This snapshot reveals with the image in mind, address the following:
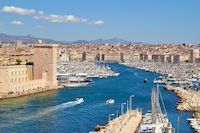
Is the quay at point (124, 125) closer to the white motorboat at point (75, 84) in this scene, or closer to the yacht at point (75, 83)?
the white motorboat at point (75, 84)

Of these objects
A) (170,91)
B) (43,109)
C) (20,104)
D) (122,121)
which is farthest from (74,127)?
(170,91)

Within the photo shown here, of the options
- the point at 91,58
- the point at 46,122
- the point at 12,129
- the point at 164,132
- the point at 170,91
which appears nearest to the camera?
the point at 164,132

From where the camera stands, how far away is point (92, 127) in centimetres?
2059

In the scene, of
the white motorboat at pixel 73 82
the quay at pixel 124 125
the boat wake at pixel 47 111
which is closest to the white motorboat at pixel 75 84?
the white motorboat at pixel 73 82

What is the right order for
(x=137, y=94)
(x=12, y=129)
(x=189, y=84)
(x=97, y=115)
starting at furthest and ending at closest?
(x=189, y=84)
(x=137, y=94)
(x=97, y=115)
(x=12, y=129)

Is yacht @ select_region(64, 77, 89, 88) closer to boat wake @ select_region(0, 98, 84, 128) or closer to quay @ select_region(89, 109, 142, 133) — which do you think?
boat wake @ select_region(0, 98, 84, 128)

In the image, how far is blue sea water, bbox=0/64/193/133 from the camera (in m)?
20.7

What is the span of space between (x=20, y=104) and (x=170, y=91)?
13167mm

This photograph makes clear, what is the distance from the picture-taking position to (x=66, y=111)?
83.3 ft

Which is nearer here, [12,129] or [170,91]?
[12,129]

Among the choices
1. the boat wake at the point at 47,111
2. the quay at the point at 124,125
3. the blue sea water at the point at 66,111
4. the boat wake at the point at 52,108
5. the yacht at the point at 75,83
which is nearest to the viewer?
the quay at the point at 124,125

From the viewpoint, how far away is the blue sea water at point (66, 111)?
20.7 meters

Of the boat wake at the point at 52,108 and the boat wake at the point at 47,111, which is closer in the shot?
the boat wake at the point at 47,111

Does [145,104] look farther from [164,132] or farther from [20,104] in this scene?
[164,132]
